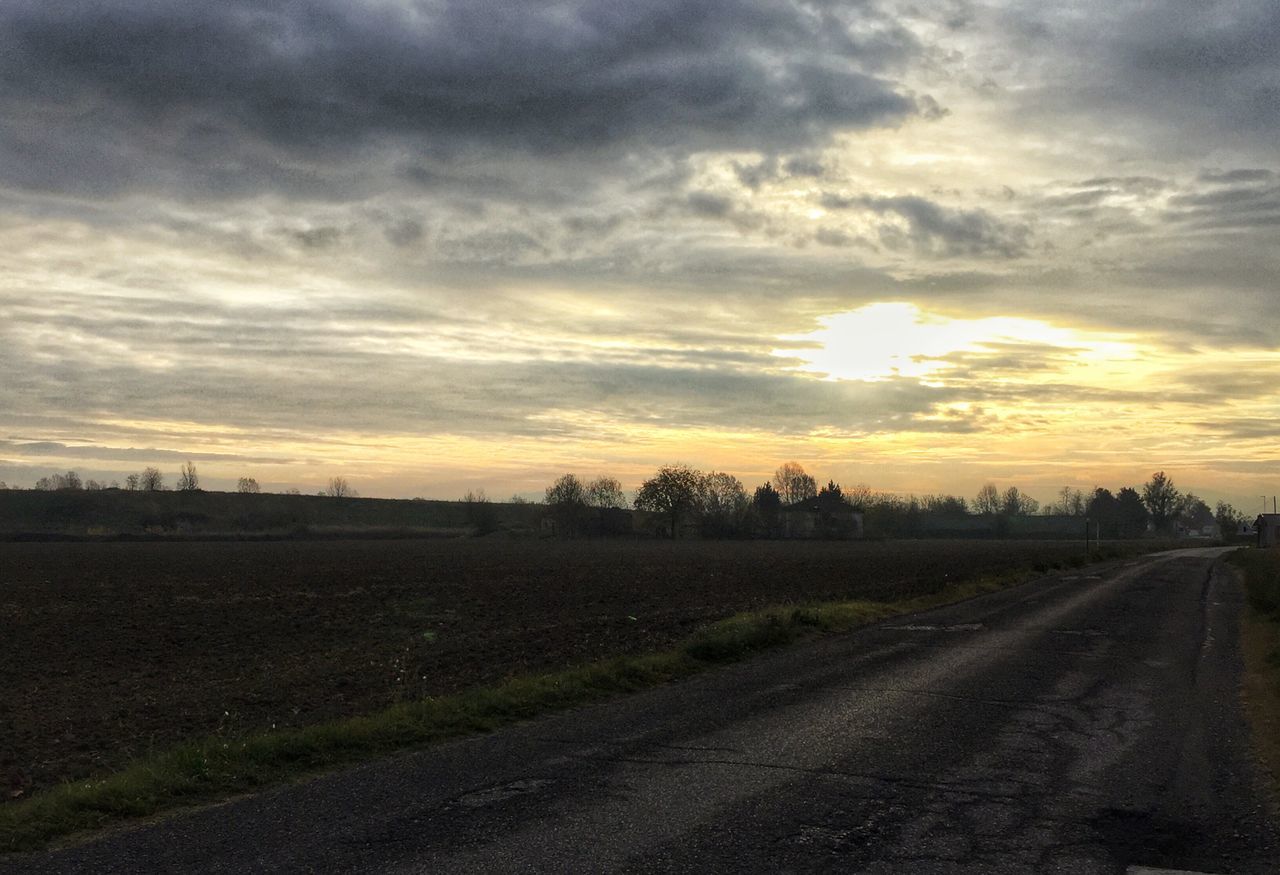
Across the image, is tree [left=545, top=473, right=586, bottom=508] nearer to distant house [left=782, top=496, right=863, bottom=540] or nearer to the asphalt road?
distant house [left=782, top=496, right=863, bottom=540]

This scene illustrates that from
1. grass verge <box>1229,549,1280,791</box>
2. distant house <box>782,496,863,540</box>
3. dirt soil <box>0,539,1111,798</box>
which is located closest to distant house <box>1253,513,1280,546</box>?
distant house <box>782,496,863,540</box>

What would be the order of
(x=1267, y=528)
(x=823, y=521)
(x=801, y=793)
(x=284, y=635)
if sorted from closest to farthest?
(x=801, y=793) → (x=284, y=635) → (x=1267, y=528) → (x=823, y=521)

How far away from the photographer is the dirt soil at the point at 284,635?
44.3 feet

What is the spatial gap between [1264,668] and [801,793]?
37.8 feet

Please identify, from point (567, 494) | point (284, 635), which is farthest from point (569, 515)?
point (284, 635)

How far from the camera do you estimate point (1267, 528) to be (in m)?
114

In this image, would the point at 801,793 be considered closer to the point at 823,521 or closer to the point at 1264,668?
the point at 1264,668

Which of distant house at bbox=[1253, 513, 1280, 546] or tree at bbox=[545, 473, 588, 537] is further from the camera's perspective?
tree at bbox=[545, 473, 588, 537]

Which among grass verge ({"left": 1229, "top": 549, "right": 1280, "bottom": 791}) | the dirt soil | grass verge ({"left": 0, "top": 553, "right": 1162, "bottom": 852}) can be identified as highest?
grass verge ({"left": 1229, "top": 549, "right": 1280, "bottom": 791})

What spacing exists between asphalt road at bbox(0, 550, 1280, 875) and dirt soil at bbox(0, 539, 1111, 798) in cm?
399

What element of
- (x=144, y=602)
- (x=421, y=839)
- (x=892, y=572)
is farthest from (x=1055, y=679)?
(x=892, y=572)

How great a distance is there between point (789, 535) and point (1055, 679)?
5739 inches

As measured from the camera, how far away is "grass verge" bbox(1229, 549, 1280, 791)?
1011 cm

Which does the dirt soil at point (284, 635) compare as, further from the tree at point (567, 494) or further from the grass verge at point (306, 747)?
the tree at point (567, 494)
